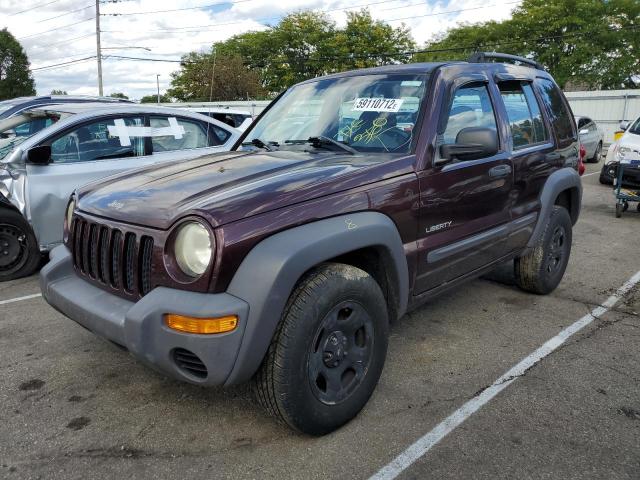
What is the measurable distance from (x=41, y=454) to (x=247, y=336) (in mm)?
1213

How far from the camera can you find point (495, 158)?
3.63m

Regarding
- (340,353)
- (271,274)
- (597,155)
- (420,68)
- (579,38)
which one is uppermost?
(579,38)

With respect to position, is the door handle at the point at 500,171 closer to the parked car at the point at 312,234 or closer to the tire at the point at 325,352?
the parked car at the point at 312,234

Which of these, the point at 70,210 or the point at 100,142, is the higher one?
the point at 100,142

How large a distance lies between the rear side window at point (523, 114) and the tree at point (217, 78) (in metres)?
43.2

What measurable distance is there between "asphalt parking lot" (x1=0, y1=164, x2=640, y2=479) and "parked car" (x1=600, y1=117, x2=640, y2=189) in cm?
457

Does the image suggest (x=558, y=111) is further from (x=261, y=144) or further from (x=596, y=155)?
(x=596, y=155)

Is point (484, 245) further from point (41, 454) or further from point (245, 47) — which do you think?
point (245, 47)

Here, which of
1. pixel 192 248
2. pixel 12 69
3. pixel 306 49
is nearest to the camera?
pixel 192 248

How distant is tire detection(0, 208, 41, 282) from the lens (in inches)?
204

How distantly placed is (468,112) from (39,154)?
386 centimetres

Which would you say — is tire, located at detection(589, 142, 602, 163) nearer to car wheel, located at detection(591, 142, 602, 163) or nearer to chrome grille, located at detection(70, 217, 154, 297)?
car wheel, located at detection(591, 142, 602, 163)

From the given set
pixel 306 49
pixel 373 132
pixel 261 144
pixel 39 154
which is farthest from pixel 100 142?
pixel 306 49

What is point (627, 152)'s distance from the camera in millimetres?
8625
